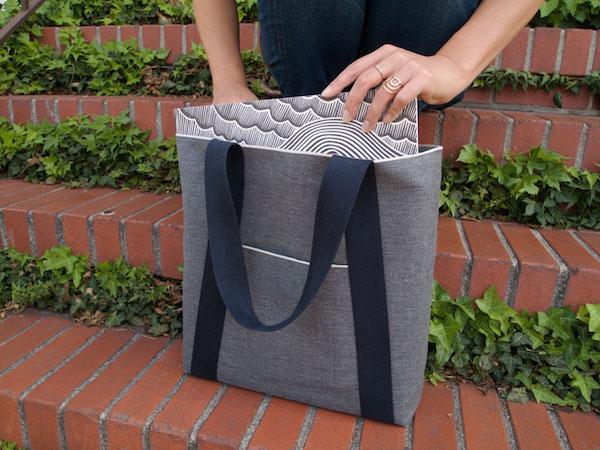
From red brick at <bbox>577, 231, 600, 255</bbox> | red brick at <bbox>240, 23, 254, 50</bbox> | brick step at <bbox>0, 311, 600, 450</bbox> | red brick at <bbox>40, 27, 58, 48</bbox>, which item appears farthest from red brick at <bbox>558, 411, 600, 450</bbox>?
red brick at <bbox>40, 27, 58, 48</bbox>

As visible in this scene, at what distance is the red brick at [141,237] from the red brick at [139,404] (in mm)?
303

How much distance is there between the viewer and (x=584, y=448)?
88 cm

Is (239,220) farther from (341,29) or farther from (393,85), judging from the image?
(341,29)

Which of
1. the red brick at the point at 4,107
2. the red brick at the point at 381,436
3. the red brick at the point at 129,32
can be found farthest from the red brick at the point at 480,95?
the red brick at the point at 4,107

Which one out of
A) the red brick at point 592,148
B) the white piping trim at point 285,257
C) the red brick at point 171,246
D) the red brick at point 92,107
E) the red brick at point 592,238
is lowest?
the red brick at point 171,246

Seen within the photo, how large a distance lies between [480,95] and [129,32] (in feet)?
4.55

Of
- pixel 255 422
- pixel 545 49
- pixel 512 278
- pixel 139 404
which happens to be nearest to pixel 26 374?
pixel 139 404

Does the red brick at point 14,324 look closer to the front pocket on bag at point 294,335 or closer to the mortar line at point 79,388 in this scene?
the mortar line at point 79,388

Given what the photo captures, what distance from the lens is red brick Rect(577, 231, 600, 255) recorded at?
1.11 m

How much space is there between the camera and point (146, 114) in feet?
5.18

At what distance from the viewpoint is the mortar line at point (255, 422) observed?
88 cm

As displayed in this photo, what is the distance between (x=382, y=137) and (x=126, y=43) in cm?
144

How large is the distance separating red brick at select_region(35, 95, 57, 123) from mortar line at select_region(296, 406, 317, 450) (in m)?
1.42

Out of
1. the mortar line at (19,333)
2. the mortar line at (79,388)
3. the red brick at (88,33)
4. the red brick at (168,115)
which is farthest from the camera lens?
the red brick at (88,33)
